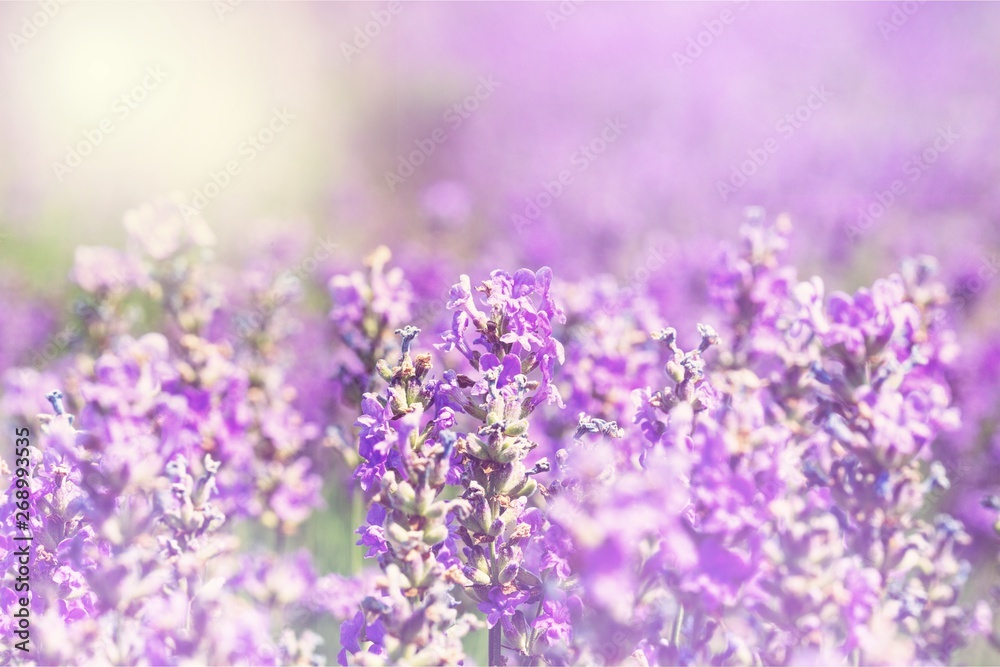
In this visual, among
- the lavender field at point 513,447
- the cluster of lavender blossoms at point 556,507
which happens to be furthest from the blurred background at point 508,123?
the cluster of lavender blossoms at point 556,507

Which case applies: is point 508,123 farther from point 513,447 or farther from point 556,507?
point 556,507

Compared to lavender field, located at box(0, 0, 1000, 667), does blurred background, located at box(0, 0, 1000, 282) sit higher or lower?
higher

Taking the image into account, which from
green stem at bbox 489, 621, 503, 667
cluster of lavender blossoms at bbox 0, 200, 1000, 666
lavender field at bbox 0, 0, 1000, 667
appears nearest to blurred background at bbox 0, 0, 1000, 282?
lavender field at bbox 0, 0, 1000, 667

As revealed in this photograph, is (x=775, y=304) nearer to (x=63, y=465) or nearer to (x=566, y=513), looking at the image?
(x=566, y=513)

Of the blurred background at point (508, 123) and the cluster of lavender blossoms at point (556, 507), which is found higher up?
the blurred background at point (508, 123)

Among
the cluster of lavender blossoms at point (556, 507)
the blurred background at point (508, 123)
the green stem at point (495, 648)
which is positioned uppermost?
the blurred background at point (508, 123)

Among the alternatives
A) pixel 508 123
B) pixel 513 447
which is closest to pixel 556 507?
pixel 513 447

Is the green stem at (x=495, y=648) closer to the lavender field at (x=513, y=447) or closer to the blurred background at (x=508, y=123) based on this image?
the lavender field at (x=513, y=447)

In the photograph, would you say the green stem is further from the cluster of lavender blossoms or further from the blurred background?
the blurred background

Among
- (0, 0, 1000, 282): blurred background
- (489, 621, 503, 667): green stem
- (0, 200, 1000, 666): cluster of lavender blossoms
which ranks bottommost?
(489, 621, 503, 667): green stem

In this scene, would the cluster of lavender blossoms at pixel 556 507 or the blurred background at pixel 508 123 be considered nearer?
the cluster of lavender blossoms at pixel 556 507

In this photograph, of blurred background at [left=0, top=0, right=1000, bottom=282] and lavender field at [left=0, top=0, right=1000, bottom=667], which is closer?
lavender field at [left=0, top=0, right=1000, bottom=667]

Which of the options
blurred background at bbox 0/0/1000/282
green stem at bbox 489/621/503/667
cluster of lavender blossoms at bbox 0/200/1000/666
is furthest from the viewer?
blurred background at bbox 0/0/1000/282

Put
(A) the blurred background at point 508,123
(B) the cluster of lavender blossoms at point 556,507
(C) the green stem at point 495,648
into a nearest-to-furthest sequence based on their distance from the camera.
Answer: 1. (B) the cluster of lavender blossoms at point 556,507
2. (C) the green stem at point 495,648
3. (A) the blurred background at point 508,123
